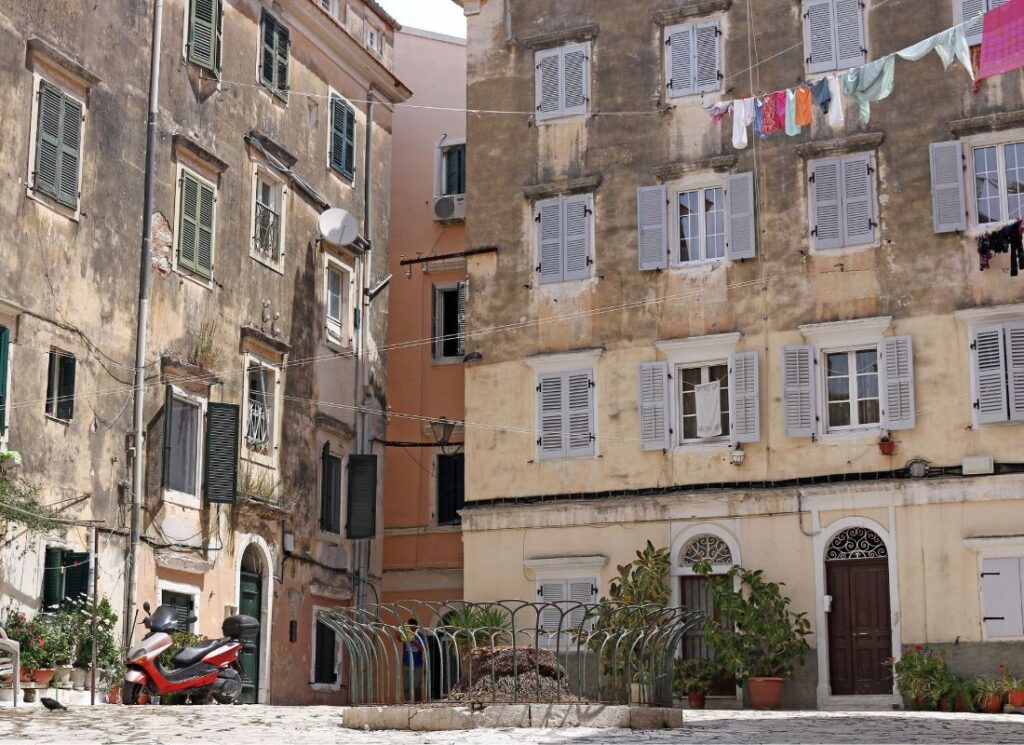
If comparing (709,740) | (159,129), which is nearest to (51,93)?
(159,129)

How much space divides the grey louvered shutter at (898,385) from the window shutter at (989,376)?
3.10 feet

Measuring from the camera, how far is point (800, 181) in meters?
25.7

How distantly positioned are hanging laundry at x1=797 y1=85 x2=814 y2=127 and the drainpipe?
9.74 m

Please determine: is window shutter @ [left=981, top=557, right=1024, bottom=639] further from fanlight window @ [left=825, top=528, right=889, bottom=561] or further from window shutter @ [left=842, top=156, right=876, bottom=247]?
window shutter @ [left=842, top=156, right=876, bottom=247]

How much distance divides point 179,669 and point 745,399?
9680 mm

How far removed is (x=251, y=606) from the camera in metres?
26.9

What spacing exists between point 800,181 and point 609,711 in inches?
504

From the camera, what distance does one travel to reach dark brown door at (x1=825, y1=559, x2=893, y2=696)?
24.1 metres

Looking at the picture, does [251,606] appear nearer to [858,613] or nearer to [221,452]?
[221,452]

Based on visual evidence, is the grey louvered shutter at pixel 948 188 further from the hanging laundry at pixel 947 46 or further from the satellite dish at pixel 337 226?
the satellite dish at pixel 337 226

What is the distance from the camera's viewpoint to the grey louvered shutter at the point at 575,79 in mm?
27734

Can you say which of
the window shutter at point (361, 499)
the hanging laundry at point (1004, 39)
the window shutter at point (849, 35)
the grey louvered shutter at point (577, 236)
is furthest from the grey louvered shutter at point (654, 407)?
the hanging laundry at point (1004, 39)

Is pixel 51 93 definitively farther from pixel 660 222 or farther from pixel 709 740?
pixel 709 740

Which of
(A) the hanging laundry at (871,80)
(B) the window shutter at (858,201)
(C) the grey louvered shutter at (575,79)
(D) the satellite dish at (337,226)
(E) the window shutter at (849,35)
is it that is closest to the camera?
(A) the hanging laundry at (871,80)
